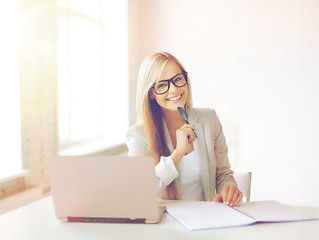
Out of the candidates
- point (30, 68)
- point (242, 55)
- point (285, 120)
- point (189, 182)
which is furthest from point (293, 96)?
point (30, 68)

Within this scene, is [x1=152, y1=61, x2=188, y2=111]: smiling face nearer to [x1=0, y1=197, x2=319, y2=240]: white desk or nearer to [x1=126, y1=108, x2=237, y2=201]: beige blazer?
[x1=126, y1=108, x2=237, y2=201]: beige blazer

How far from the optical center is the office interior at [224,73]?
3334mm

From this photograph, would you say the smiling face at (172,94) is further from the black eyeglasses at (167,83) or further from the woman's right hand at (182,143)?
the woman's right hand at (182,143)

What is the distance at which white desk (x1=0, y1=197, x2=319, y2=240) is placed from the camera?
109cm

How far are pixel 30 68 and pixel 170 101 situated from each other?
0.98 meters

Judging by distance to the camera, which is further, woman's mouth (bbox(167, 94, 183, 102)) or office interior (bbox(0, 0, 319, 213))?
office interior (bbox(0, 0, 319, 213))

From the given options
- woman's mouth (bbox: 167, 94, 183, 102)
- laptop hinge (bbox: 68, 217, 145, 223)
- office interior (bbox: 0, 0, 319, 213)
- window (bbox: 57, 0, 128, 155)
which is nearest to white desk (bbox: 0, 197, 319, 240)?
laptop hinge (bbox: 68, 217, 145, 223)

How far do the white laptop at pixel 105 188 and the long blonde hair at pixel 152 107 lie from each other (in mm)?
583

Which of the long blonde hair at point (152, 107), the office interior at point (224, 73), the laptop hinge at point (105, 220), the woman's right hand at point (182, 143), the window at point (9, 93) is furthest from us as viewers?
the office interior at point (224, 73)

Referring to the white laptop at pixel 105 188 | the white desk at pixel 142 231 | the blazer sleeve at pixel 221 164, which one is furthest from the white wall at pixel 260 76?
the white laptop at pixel 105 188

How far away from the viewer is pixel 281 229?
3.72 ft

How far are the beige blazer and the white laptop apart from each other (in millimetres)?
610

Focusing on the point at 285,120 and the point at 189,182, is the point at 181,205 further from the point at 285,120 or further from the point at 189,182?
the point at 285,120

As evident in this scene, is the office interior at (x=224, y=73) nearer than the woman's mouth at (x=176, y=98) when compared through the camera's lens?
No
